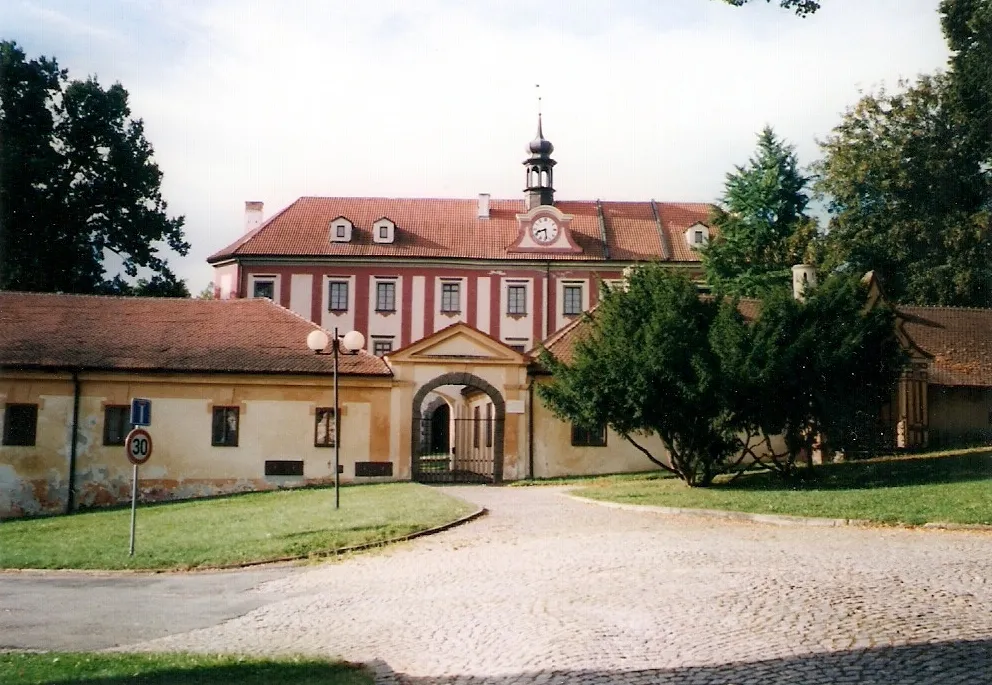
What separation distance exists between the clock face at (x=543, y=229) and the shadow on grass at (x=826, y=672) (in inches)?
1744

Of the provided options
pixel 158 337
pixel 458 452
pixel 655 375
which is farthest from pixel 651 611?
pixel 458 452

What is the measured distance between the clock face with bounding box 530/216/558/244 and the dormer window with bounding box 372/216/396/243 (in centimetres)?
717

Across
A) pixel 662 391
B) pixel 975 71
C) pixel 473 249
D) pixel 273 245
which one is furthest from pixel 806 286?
pixel 273 245

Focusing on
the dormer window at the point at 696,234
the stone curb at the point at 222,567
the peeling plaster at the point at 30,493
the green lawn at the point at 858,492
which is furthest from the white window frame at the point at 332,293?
the stone curb at the point at 222,567

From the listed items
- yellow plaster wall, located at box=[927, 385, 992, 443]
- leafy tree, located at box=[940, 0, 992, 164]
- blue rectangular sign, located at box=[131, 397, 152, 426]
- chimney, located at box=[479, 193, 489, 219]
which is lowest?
blue rectangular sign, located at box=[131, 397, 152, 426]

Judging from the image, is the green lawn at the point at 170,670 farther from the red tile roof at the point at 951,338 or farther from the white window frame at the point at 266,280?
the white window frame at the point at 266,280

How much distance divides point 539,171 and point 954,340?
26.1 m

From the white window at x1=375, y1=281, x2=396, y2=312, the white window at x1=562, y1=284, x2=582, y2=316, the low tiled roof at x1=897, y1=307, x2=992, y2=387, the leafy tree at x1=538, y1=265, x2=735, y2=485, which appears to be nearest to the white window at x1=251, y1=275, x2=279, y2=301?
the white window at x1=375, y1=281, x2=396, y2=312

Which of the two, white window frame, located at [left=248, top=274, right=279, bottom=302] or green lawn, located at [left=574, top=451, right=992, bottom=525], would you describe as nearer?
green lawn, located at [left=574, top=451, right=992, bottom=525]

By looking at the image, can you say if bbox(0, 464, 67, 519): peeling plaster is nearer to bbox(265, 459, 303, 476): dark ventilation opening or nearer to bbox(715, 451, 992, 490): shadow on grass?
bbox(265, 459, 303, 476): dark ventilation opening

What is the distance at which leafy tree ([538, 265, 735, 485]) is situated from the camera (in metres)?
22.3

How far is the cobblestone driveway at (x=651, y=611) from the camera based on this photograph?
7781 millimetres

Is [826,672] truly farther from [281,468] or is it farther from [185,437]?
[185,437]

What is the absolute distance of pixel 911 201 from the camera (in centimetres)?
3791
